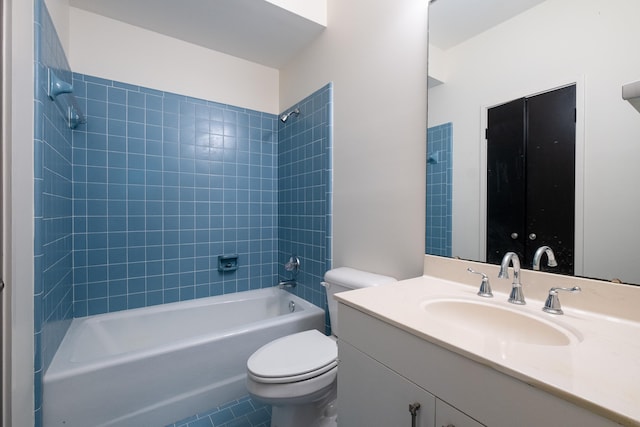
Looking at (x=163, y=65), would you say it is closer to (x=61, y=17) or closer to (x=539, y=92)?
(x=61, y=17)

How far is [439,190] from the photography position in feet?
3.86

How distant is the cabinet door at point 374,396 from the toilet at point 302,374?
0.79 feet

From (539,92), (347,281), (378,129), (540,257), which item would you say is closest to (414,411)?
(540,257)

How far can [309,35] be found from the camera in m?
1.93

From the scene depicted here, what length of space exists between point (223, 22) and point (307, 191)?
1273mm

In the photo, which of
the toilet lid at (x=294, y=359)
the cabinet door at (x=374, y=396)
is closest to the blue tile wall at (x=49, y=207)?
A: the toilet lid at (x=294, y=359)

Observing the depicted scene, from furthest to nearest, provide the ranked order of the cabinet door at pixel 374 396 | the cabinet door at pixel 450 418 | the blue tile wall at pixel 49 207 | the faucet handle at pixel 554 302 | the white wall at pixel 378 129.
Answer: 1. the white wall at pixel 378 129
2. the blue tile wall at pixel 49 207
3. the faucet handle at pixel 554 302
4. the cabinet door at pixel 374 396
5. the cabinet door at pixel 450 418

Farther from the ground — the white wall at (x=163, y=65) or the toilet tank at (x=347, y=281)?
the white wall at (x=163, y=65)

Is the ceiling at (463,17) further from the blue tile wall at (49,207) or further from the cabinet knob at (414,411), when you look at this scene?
the blue tile wall at (49,207)

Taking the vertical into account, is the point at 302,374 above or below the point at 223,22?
below

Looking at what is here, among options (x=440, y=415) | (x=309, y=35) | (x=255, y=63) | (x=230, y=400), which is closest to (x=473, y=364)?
(x=440, y=415)

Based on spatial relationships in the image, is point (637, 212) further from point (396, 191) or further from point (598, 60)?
point (396, 191)

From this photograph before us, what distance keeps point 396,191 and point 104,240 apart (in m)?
1.91

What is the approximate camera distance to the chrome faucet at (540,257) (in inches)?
33.7
